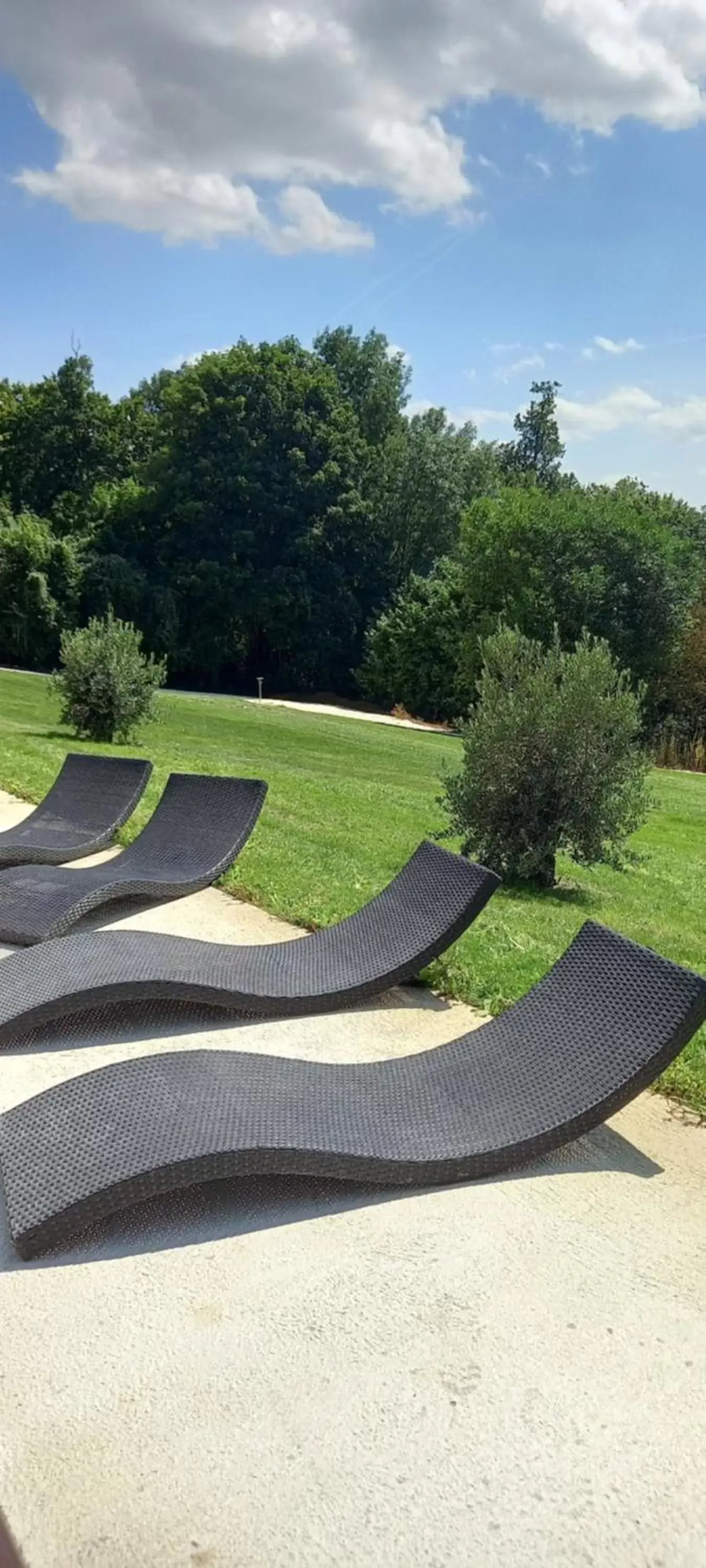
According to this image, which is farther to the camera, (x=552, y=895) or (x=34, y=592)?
(x=34, y=592)

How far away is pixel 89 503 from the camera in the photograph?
38875mm

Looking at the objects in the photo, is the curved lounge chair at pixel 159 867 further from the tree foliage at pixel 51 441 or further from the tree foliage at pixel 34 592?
the tree foliage at pixel 51 441

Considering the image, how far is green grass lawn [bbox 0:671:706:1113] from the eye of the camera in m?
4.95

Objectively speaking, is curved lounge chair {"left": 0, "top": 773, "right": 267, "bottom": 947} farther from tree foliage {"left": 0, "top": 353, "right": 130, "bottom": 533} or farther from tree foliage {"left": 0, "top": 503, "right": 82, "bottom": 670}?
tree foliage {"left": 0, "top": 353, "right": 130, "bottom": 533}

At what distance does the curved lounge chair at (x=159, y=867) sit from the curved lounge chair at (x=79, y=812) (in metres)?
0.17

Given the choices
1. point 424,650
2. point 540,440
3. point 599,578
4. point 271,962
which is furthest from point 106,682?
point 540,440

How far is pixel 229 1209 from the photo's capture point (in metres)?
2.77

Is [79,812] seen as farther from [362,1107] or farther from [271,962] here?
[362,1107]

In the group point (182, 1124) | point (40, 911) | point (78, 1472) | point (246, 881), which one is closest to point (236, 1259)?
point (182, 1124)

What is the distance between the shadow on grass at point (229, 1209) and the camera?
8.47 feet

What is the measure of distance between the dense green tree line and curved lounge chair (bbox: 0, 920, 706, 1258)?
24950mm

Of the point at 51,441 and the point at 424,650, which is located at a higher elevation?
the point at 51,441

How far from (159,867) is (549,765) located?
8.29 ft

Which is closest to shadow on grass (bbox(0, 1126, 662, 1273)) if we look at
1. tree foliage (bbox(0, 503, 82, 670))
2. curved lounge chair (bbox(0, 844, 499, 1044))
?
curved lounge chair (bbox(0, 844, 499, 1044))
